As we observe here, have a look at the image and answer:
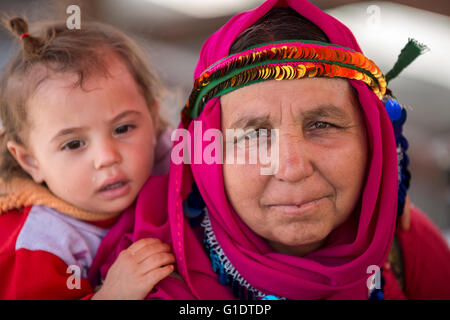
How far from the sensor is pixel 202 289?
1.34 metres

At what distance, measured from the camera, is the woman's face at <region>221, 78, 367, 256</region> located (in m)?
1.19

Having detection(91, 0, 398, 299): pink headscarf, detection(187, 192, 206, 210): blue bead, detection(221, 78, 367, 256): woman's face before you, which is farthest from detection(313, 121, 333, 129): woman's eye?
detection(187, 192, 206, 210): blue bead

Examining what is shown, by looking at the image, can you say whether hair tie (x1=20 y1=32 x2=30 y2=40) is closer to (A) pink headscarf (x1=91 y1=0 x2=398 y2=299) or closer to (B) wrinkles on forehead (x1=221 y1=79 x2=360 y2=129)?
(A) pink headscarf (x1=91 y1=0 x2=398 y2=299)

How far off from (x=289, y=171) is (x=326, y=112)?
209mm

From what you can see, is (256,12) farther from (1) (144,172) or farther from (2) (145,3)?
(2) (145,3)

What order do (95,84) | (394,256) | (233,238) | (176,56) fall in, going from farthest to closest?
(176,56) → (394,256) → (95,84) → (233,238)

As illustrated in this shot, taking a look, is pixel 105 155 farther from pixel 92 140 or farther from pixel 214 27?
pixel 214 27

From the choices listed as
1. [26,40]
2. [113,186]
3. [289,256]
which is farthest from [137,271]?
[26,40]

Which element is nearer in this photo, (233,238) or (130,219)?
(233,238)

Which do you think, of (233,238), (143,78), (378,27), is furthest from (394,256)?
(143,78)

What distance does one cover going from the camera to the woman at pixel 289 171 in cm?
120

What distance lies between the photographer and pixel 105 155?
4.73ft

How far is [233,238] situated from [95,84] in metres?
0.70

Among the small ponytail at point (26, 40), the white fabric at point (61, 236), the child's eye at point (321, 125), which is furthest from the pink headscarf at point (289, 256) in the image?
the small ponytail at point (26, 40)
